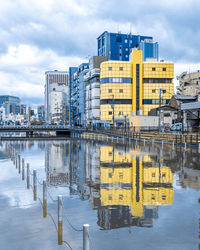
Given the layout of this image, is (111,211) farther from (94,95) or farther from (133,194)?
(94,95)

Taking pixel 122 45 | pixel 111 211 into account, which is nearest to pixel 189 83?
pixel 122 45

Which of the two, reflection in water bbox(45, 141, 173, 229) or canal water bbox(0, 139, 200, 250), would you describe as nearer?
canal water bbox(0, 139, 200, 250)

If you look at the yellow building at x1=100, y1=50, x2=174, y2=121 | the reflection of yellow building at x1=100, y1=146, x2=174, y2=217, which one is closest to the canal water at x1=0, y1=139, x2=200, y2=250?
the reflection of yellow building at x1=100, y1=146, x2=174, y2=217

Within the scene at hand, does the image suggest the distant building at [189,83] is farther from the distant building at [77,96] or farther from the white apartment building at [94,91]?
the distant building at [77,96]

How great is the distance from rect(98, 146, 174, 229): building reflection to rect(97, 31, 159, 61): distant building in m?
156

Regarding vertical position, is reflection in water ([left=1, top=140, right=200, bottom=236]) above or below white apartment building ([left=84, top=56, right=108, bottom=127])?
below

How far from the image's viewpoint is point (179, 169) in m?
21.8

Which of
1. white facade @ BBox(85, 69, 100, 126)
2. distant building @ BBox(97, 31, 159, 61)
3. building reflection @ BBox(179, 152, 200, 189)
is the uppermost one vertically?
distant building @ BBox(97, 31, 159, 61)

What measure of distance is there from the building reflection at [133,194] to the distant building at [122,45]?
511 feet

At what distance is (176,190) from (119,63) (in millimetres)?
95554

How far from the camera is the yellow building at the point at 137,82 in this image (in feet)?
354

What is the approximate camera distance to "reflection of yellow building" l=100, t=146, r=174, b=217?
42.6 ft

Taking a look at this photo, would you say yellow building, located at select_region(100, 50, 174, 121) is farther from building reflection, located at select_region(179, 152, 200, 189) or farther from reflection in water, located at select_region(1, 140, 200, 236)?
building reflection, located at select_region(179, 152, 200, 189)

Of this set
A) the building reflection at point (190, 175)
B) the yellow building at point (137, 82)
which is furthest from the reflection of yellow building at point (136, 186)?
the yellow building at point (137, 82)
